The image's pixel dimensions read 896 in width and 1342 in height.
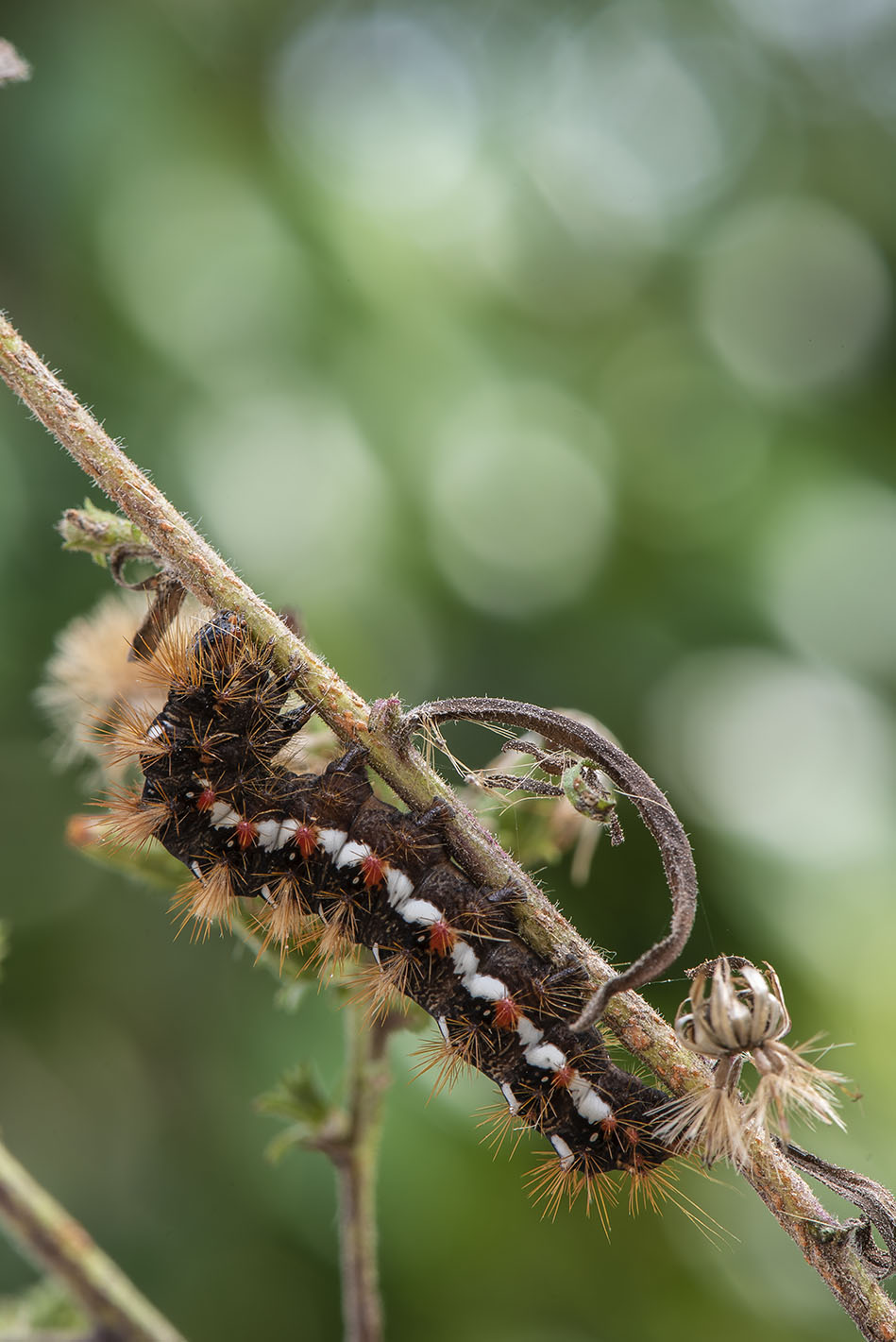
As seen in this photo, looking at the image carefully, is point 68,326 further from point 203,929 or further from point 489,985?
point 489,985

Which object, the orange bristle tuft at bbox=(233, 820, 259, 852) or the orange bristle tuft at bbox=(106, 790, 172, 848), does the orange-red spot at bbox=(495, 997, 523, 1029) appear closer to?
the orange bristle tuft at bbox=(233, 820, 259, 852)

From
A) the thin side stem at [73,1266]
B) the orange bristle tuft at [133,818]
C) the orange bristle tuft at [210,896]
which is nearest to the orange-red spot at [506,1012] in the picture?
the orange bristle tuft at [210,896]

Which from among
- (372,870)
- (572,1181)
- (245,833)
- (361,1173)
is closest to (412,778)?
(372,870)

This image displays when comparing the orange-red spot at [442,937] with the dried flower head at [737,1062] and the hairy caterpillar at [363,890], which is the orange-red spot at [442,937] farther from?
the dried flower head at [737,1062]

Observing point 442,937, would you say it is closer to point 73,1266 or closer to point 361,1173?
point 361,1173

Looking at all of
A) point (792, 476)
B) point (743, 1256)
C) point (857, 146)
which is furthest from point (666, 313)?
point (743, 1256)

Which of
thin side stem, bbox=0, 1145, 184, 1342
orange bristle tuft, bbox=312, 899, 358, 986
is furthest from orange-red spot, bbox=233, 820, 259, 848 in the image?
thin side stem, bbox=0, 1145, 184, 1342

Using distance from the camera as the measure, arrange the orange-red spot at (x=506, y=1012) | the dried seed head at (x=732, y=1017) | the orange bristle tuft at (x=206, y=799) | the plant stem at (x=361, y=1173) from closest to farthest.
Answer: the dried seed head at (x=732, y=1017), the orange-red spot at (x=506, y=1012), the orange bristle tuft at (x=206, y=799), the plant stem at (x=361, y=1173)
